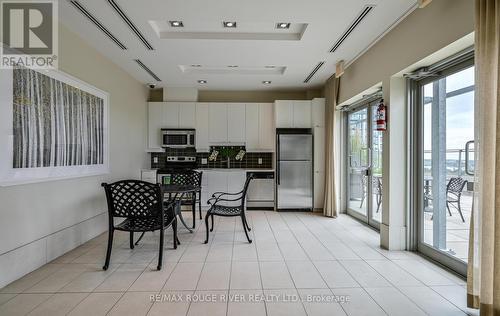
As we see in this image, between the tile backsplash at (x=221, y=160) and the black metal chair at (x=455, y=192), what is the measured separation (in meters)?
3.87

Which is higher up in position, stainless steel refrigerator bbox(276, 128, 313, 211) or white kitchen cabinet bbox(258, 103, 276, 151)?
white kitchen cabinet bbox(258, 103, 276, 151)

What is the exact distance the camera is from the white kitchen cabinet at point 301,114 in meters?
5.88

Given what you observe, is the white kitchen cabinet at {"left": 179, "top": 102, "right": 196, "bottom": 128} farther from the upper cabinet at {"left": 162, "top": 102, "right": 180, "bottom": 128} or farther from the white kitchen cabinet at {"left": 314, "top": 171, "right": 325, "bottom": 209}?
the white kitchen cabinet at {"left": 314, "top": 171, "right": 325, "bottom": 209}

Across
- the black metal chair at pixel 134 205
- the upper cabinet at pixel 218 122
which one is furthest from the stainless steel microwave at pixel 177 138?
the black metal chair at pixel 134 205

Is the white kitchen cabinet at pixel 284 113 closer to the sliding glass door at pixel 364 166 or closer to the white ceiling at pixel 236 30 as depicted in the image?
the white ceiling at pixel 236 30

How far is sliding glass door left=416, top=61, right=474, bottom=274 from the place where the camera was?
2678 mm

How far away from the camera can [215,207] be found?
3934 millimetres

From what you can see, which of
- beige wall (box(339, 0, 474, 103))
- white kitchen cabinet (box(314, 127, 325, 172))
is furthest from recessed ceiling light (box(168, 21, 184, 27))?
white kitchen cabinet (box(314, 127, 325, 172))

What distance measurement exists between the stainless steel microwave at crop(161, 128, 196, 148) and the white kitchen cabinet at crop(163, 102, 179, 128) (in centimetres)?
12

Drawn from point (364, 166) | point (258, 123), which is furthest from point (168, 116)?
point (364, 166)

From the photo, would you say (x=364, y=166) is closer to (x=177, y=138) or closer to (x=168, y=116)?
(x=177, y=138)

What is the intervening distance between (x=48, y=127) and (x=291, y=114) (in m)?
4.31

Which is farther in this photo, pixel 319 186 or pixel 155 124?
pixel 155 124

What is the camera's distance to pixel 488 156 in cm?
186
